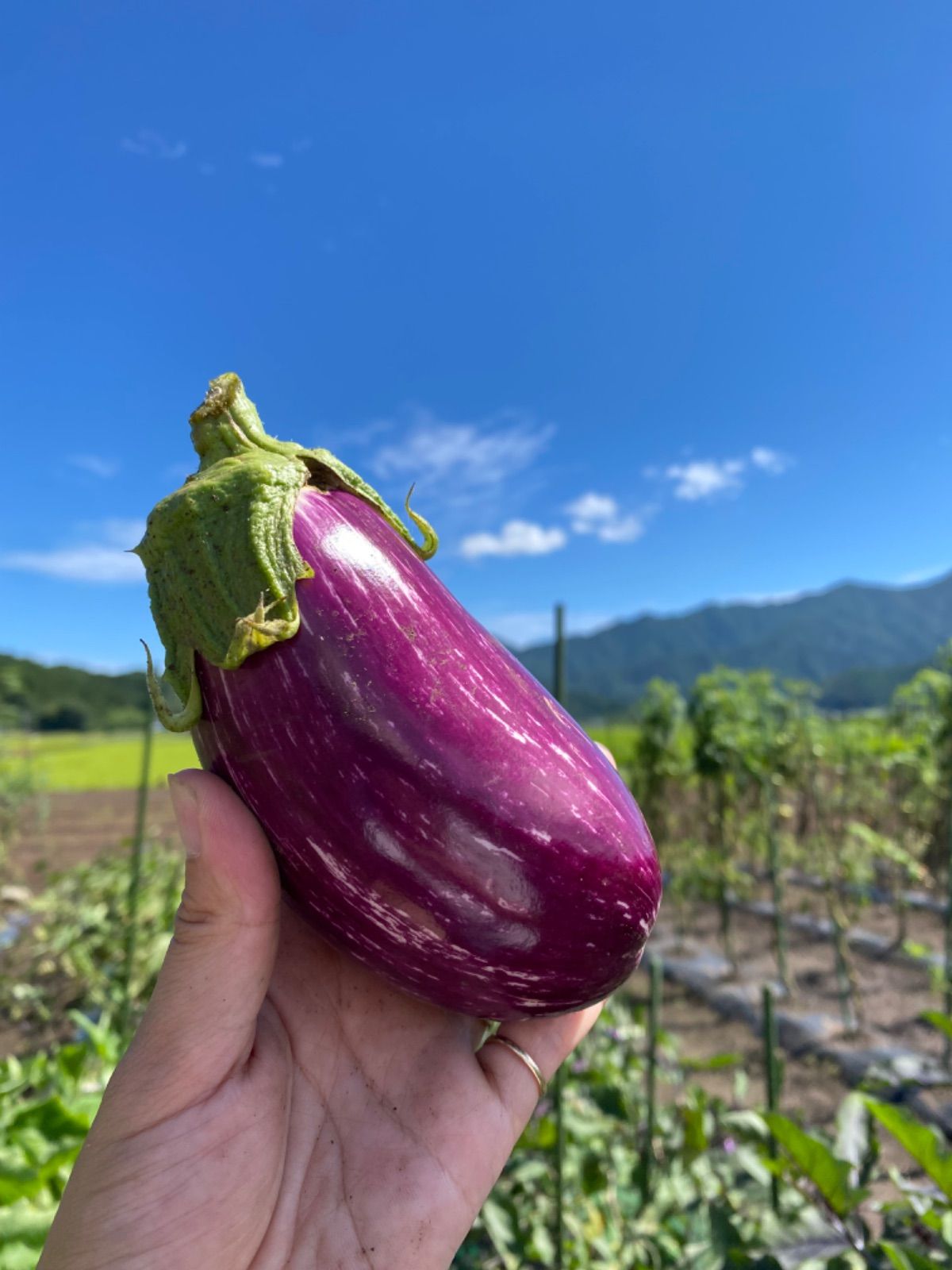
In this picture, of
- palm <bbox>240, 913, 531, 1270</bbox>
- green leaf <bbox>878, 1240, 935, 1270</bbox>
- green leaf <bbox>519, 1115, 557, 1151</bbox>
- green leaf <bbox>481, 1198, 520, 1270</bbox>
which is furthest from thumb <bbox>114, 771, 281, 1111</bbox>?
green leaf <bbox>519, 1115, 557, 1151</bbox>

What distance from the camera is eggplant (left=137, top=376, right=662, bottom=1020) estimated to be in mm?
924

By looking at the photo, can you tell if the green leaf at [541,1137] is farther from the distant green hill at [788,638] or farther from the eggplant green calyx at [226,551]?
the distant green hill at [788,638]

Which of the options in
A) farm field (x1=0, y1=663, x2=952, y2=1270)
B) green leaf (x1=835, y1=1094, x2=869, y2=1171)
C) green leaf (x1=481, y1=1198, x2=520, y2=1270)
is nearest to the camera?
farm field (x1=0, y1=663, x2=952, y2=1270)

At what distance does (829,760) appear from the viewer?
747 cm

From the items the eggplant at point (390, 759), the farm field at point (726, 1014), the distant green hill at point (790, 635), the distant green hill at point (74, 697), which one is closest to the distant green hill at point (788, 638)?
the distant green hill at point (790, 635)

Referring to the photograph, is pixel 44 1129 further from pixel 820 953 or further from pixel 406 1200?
pixel 820 953

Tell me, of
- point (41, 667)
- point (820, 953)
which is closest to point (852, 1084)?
point (820, 953)

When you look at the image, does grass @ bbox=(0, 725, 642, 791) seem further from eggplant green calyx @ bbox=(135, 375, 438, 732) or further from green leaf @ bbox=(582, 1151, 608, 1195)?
eggplant green calyx @ bbox=(135, 375, 438, 732)

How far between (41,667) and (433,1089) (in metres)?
24.9

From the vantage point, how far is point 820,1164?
1242mm

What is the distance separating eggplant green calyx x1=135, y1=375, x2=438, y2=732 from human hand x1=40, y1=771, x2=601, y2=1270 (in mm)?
165

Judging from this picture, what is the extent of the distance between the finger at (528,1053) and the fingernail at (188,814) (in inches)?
23.0

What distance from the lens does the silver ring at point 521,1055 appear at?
129cm

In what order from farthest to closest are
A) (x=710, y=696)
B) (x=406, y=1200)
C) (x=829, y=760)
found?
(x=829, y=760) < (x=710, y=696) < (x=406, y=1200)
